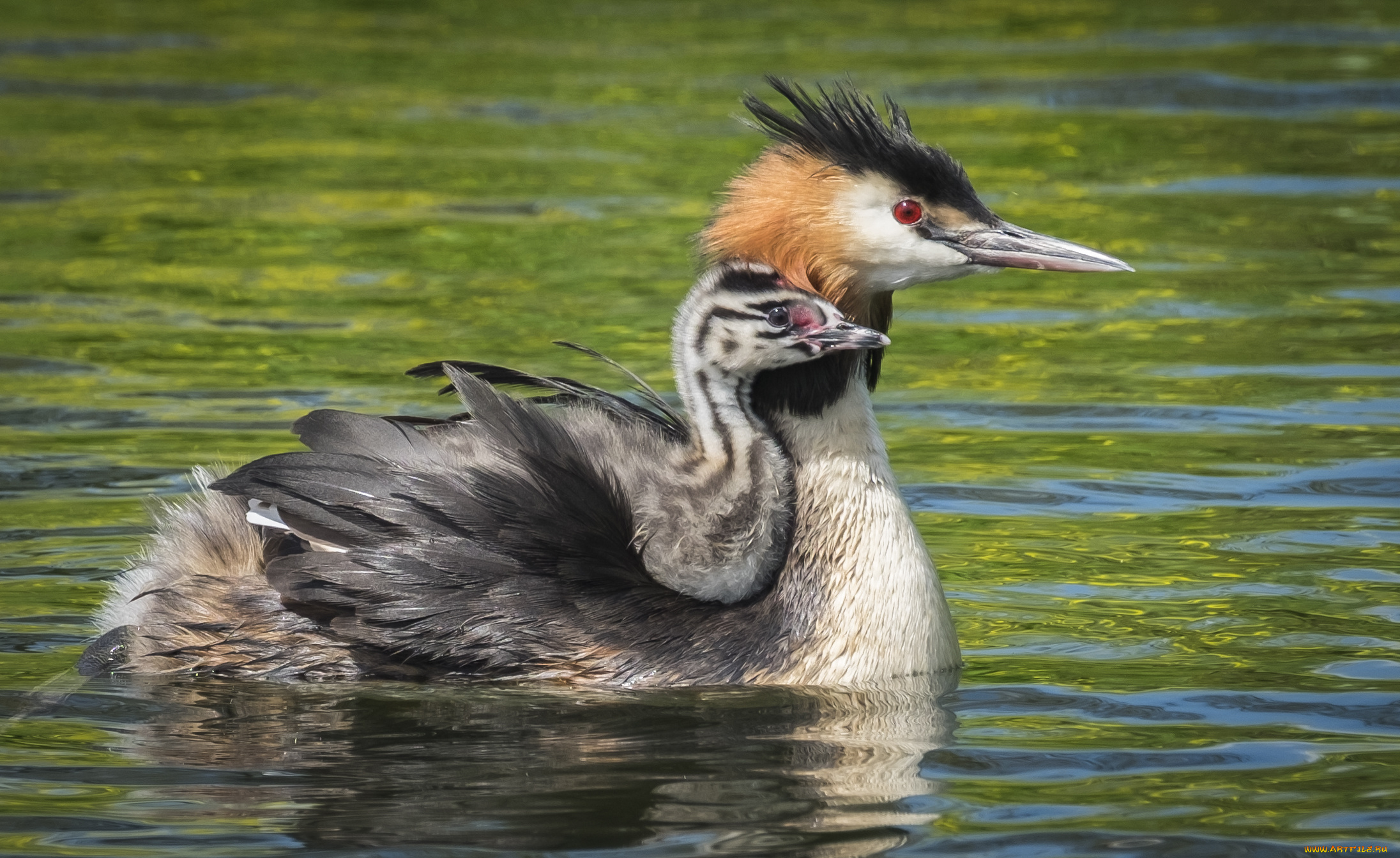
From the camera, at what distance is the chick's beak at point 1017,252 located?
690 cm

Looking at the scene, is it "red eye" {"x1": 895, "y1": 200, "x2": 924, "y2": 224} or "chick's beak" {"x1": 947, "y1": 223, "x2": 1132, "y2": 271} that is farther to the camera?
"chick's beak" {"x1": 947, "y1": 223, "x2": 1132, "y2": 271}

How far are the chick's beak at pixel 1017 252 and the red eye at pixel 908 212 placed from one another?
0.42 feet

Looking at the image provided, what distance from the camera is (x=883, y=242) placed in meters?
6.75

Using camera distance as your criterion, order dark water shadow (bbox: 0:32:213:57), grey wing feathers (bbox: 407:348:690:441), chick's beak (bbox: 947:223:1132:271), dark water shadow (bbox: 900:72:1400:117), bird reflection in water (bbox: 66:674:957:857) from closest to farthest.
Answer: bird reflection in water (bbox: 66:674:957:857) < chick's beak (bbox: 947:223:1132:271) < grey wing feathers (bbox: 407:348:690:441) < dark water shadow (bbox: 900:72:1400:117) < dark water shadow (bbox: 0:32:213:57)

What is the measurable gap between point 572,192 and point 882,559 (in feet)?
24.9

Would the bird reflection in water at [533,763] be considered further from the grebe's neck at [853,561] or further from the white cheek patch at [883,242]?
the white cheek patch at [883,242]

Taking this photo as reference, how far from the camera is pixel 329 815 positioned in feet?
18.5

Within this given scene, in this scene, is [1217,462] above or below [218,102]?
below

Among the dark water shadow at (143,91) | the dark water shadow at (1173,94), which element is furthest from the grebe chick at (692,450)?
the dark water shadow at (143,91)

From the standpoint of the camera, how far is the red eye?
6789 mm

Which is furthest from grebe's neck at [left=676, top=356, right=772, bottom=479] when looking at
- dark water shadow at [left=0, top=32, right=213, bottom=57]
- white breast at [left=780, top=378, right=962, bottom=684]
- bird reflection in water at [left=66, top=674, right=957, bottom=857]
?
dark water shadow at [left=0, top=32, right=213, bottom=57]

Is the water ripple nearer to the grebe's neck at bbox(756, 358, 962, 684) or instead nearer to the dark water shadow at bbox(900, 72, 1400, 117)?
the grebe's neck at bbox(756, 358, 962, 684)

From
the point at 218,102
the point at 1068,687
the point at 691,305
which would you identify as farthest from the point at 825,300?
the point at 218,102

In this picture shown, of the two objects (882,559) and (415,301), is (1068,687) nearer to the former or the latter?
(882,559)
